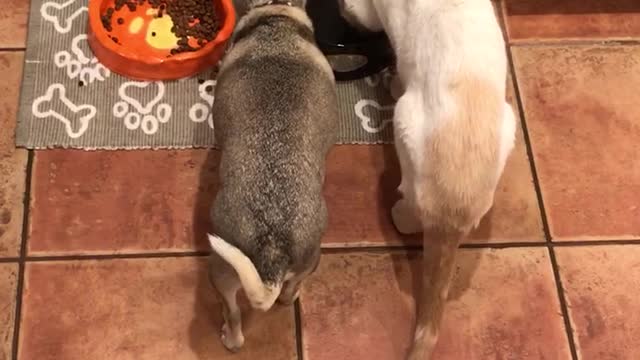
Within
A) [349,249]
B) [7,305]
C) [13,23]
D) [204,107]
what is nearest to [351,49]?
[204,107]

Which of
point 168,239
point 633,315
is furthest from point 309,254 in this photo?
point 633,315

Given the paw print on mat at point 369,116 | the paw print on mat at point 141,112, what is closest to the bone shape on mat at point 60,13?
the paw print on mat at point 141,112

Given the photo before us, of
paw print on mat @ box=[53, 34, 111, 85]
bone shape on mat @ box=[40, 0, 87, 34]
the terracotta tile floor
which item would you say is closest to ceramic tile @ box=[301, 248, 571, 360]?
the terracotta tile floor

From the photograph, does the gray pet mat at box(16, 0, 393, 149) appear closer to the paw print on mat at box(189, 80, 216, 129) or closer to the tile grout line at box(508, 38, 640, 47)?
the paw print on mat at box(189, 80, 216, 129)

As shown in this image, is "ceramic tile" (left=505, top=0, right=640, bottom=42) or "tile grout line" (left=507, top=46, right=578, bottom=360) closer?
"tile grout line" (left=507, top=46, right=578, bottom=360)

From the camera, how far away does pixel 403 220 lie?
180cm

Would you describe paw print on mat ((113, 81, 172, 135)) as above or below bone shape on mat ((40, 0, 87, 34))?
below

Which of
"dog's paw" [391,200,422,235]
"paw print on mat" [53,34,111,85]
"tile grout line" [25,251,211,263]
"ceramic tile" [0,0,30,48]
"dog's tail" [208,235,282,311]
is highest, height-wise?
"ceramic tile" [0,0,30,48]

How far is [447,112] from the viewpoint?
1.48 meters

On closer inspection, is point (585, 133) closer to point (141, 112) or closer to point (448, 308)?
point (448, 308)

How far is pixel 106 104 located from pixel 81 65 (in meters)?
0.13

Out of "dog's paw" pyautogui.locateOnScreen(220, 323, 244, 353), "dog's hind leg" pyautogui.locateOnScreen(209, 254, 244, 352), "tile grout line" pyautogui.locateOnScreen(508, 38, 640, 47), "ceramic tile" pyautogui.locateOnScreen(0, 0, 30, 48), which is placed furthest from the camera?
"tile grout line" pyautogui.locateOnScreen(508, 38, 640, 47)

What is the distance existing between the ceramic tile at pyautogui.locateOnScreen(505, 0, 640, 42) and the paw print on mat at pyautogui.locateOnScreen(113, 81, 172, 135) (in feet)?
2.94

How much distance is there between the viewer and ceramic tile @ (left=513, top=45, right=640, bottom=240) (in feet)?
6.28
